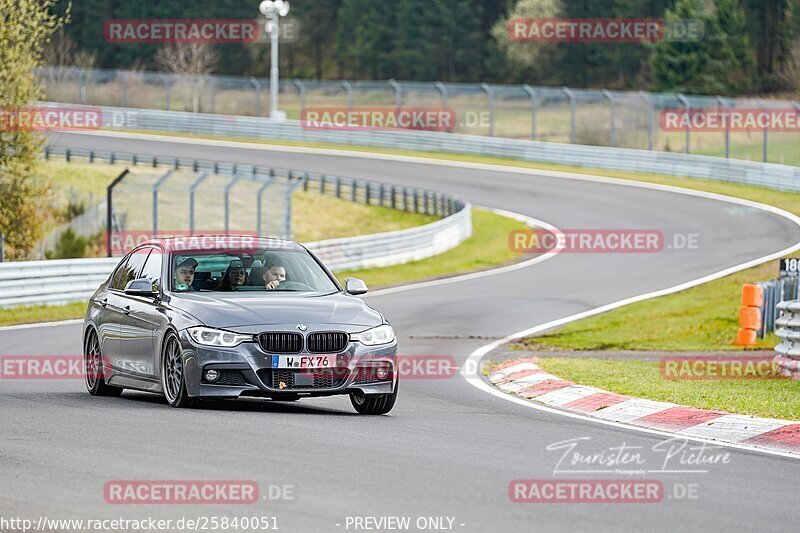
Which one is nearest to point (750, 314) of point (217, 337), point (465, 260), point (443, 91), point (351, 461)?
point (217, 337)

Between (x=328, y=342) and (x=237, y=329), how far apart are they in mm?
713

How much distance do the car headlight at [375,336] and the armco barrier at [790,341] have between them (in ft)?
18.3

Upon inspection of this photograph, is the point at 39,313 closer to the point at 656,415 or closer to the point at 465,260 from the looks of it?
the point at 465,260

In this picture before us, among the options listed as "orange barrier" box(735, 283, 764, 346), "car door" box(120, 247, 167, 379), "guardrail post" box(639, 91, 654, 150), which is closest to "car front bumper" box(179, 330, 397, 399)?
"car door" box(120, 247, 167, 379)

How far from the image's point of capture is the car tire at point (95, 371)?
12820 millimetres

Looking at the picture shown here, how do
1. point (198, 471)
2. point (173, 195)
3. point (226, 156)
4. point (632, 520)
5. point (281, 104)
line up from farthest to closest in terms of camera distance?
point (281, 104) < point (226, 156) < point (173, 195) < point (198, 471) < point (632, 520)

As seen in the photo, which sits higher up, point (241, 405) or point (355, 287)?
point (355, 287)

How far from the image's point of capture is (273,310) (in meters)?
11.1

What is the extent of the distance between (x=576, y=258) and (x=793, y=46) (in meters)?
51.5

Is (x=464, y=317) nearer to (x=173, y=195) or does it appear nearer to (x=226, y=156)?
(x=173, y=195)

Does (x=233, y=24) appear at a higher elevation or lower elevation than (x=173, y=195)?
higher

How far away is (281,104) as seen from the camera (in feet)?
298

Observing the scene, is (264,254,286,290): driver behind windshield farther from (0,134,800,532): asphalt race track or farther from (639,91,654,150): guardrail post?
(639,91,654,150): guardrail post

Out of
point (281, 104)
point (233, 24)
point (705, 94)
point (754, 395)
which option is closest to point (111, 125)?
point (281, 104)
